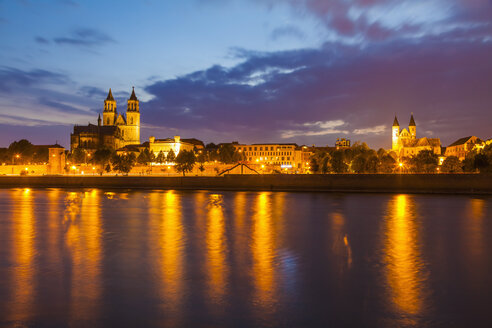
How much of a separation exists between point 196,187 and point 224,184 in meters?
3.20

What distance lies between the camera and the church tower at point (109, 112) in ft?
523

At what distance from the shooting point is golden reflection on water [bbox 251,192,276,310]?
27.1ft

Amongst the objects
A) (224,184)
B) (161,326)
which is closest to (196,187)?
(224,184)

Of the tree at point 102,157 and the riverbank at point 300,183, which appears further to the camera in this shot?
the tree at point 102,157

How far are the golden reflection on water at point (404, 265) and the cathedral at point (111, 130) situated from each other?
394ft

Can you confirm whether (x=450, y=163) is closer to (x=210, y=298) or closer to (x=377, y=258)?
(x=377, y=258)

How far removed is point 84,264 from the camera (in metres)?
11.2

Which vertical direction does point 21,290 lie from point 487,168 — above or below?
below

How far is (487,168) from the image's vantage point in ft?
163

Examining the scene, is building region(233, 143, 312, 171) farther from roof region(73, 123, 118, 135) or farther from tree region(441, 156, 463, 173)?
tree region(441, 156, 463, 173)

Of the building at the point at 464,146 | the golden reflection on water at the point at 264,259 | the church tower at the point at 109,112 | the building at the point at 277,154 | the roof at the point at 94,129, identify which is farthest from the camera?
the church tower at the point at 109,112

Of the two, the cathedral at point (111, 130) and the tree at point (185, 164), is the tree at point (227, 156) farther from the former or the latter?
the cathedral at point (111, 130)

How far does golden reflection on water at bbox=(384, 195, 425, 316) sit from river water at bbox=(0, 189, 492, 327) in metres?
0.03

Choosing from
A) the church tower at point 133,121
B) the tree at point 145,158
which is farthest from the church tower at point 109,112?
the tree at point 145,158
